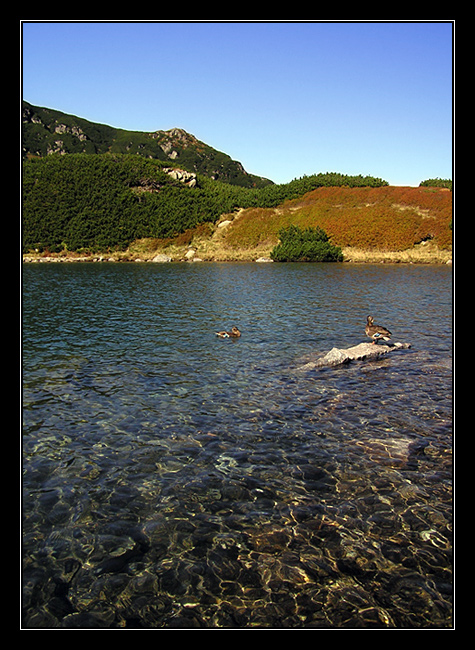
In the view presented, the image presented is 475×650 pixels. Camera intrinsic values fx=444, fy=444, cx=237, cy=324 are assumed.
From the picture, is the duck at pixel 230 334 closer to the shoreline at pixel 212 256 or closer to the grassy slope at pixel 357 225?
the shoreline at pixel 212 256

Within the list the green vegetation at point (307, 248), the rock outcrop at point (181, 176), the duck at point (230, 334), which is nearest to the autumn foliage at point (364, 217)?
the green vegetation at point (307, 248)

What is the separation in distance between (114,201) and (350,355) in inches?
3631

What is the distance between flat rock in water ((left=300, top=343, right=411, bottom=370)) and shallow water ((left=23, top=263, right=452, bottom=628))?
1.23ft

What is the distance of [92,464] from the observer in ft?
27.0

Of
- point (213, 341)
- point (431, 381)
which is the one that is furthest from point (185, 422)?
point (213, 341)

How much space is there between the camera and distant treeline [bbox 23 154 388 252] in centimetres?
8662

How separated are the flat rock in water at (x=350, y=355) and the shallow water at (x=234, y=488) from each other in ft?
1.23

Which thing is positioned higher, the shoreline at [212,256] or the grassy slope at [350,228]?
the grassy slope at [350,228]

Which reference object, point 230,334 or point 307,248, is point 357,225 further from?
point 230,334

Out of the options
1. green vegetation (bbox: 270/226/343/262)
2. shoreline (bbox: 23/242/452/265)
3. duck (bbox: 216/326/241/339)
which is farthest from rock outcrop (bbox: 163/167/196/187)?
duck (bbox: 216/326/241/339)

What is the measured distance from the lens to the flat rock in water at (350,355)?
14914mm

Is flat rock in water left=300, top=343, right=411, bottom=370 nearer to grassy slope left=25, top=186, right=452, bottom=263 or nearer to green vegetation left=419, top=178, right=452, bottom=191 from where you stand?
grassy slope left=25, top=186, right=452, bottom=263
